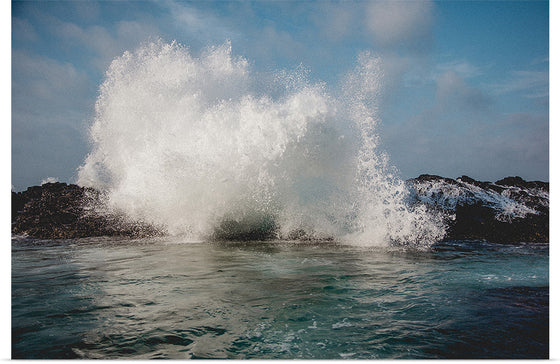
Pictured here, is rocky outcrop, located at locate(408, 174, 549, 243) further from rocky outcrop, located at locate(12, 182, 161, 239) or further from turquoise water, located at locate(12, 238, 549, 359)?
rocky outcrop, located at locate(12, 182, 161, 239)

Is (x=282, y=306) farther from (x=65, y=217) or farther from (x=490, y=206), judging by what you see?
(x=65, y=217)

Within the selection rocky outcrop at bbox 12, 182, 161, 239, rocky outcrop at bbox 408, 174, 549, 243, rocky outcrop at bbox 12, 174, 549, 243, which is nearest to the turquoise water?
rocky outcrop at bbox 408, 174, 549, 243

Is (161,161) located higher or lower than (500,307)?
higher

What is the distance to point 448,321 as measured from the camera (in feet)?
11.6

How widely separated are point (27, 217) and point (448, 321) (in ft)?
50.5

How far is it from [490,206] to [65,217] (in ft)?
55.6

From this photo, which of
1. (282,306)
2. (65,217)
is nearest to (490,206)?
(282,306)

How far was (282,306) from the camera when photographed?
13.5 feet

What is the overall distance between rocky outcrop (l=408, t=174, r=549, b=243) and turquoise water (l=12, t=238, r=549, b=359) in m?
3.24

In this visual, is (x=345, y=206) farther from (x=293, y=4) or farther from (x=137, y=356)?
(x=137, y=356)

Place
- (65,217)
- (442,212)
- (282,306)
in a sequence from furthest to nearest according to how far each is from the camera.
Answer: (65,217) → (442,212) → (282,306)
